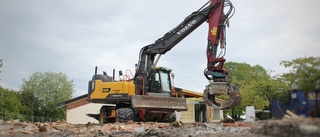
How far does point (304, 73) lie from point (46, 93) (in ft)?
185

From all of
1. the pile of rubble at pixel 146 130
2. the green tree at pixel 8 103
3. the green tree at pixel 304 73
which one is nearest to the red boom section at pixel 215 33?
the pile of rubble at pixel 146 130

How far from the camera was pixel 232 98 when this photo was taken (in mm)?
10984

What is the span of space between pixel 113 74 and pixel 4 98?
32.8 metres

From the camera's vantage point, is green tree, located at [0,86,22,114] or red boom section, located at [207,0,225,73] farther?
green tree, located at [0,86,22,114]

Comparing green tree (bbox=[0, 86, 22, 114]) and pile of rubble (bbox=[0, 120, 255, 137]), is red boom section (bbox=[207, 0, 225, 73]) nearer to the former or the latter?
pile of rubble (bbox=[0, 120, 255, 137])

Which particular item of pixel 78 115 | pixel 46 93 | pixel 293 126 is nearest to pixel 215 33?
pixel 293 126

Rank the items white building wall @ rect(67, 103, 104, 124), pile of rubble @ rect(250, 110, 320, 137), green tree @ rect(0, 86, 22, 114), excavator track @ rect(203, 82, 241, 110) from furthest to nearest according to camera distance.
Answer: green tree @ rect(0, 86, 22, 114)
white building wall @ rect(67, 103, 104, 124)
excavator track @ rect(203, 82, 241, 110)
pile of rubble @ rect(250, 110, 320, 137)

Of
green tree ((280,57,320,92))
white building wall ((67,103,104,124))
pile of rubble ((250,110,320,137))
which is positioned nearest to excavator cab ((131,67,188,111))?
pile of rubble ((250,110,320,137))

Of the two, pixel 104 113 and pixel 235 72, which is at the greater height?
pixel 235 72

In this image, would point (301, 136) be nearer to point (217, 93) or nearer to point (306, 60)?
point (306, 60)

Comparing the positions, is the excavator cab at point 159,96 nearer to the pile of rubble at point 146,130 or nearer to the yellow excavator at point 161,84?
the yellow excavator at point 161,84

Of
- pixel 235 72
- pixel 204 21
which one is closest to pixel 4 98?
pixel 235 72

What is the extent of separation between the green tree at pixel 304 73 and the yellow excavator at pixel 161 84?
26.5 ft

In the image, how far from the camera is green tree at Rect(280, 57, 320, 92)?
257 centimetres
